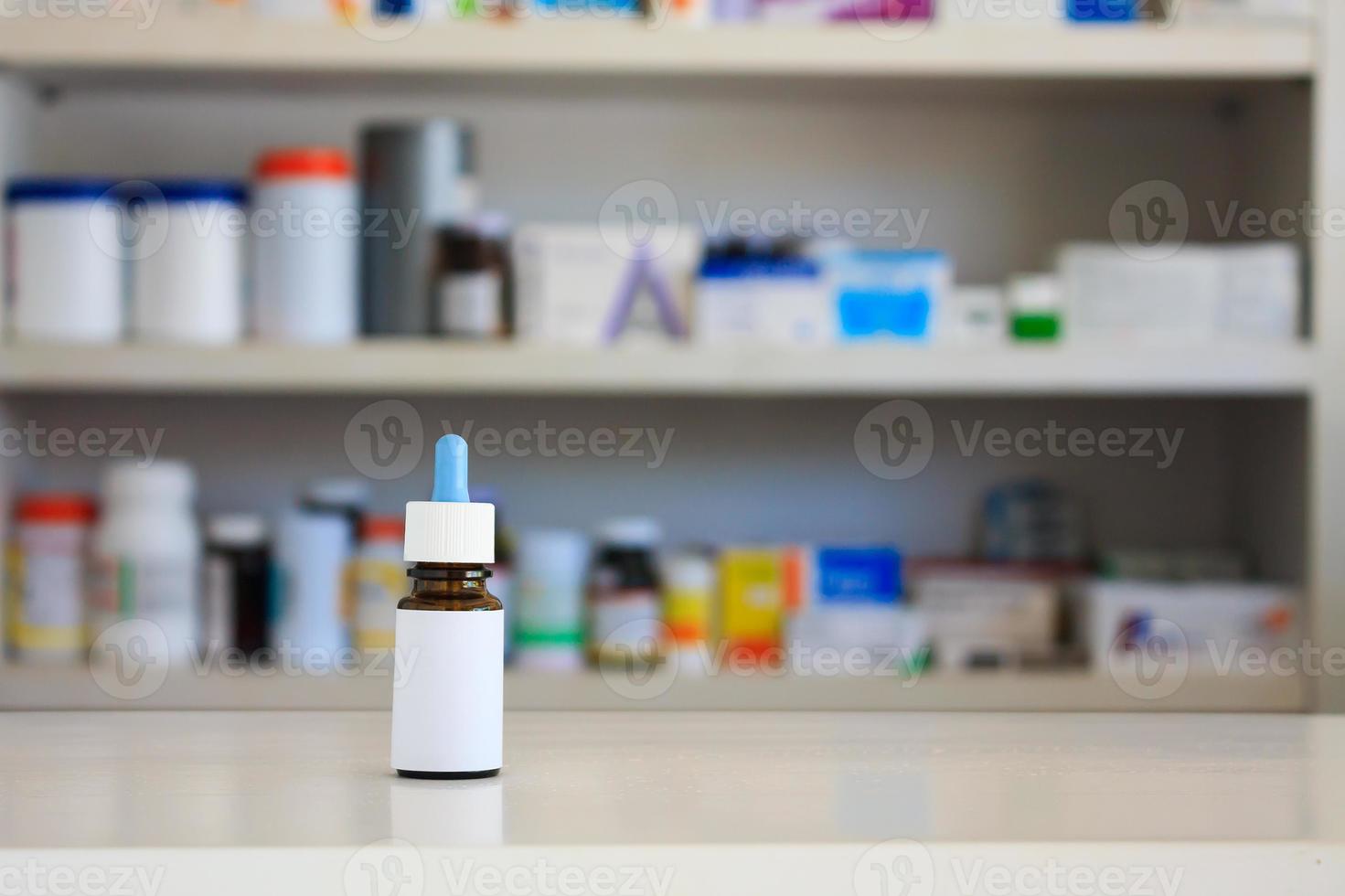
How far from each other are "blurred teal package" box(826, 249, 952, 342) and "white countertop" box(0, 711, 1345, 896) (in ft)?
2.52

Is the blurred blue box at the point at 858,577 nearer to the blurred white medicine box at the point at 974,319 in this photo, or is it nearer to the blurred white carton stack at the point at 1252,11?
the blurred white medicine box at the point at 974,319

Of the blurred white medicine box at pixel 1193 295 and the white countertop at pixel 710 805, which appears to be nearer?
the white countertop at pixel 710 805

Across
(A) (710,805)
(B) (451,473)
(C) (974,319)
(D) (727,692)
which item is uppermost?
(C) (974,319)

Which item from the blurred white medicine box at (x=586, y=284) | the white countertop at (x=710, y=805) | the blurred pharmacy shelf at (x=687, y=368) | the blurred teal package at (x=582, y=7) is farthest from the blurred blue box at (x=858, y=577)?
the white countertop at (x=710, y=805)

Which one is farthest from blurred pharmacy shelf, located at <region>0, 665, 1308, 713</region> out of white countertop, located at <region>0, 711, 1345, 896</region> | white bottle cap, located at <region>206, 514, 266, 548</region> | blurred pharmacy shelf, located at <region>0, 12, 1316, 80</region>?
white countertop, located at <region>0, 711, 1345, 896</region>

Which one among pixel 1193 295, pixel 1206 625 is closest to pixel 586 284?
pixel 1193 295

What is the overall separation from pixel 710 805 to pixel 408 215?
1054mm

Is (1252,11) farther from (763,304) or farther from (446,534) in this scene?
(446,534)

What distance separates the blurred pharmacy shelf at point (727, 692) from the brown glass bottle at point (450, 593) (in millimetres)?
877

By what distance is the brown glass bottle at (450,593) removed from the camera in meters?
0.50

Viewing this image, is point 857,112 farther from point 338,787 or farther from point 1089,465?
point 338,787

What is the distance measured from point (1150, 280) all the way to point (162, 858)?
120 cm

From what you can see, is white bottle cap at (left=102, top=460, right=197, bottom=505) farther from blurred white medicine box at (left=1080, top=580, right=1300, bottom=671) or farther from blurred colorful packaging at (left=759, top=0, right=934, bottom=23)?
blurred white medicine box at (left=1080, top=580, right=1300, bottom=671)

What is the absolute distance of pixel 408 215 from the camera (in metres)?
1.42
